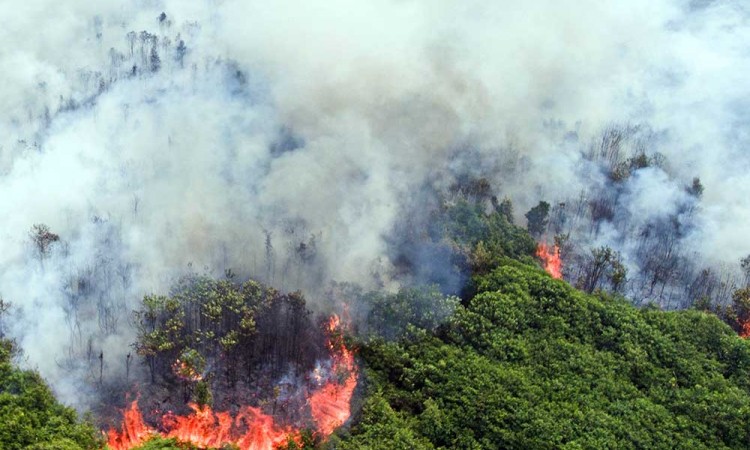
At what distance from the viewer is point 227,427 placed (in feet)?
104

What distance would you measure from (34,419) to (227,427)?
303 inches

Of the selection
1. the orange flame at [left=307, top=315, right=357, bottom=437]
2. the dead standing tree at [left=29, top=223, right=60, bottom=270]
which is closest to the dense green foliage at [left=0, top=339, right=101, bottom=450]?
the dead standing tree at [left=29, top=223, right=60, bottom=270]

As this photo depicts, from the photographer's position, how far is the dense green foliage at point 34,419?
87.7ft

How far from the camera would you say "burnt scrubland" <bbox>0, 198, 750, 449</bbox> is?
3119cm

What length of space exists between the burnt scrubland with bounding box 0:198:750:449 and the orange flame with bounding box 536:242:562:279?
6333mm

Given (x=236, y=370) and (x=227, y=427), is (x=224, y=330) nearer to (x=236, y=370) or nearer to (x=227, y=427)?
(x=236, y=370)

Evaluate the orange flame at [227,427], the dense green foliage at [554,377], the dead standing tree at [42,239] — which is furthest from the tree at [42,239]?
the dense green foliage at [554,377]

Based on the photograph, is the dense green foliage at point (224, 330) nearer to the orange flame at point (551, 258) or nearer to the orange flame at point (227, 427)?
the orange flame at point (227, 427)

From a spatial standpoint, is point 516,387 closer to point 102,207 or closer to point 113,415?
point 113,415

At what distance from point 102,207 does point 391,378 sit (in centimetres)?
1810

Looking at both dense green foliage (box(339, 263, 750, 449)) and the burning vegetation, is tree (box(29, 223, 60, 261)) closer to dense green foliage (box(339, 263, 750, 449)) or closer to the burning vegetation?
the burning vegetation

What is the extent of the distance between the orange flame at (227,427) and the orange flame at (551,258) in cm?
1783

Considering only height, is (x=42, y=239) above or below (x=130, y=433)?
above

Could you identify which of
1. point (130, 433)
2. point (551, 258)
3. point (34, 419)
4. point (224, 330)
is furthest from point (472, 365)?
point (34, 419)
